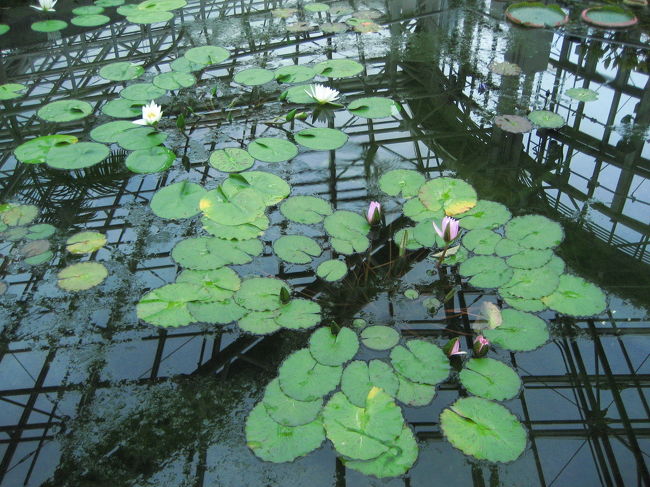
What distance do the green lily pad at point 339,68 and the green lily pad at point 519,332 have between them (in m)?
2.48

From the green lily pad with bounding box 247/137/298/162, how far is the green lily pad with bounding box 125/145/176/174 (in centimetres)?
51

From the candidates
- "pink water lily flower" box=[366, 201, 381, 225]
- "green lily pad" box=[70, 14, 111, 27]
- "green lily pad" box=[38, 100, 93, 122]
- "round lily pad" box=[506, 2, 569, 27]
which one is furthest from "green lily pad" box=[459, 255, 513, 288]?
"green lily pad" box=[70, 14, 111, 27]

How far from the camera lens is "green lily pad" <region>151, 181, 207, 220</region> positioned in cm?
294

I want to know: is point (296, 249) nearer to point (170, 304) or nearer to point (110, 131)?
point (170, 304)

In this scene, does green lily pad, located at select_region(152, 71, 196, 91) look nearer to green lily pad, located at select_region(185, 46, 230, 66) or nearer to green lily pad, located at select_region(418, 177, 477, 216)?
green lily pad, located at select_region(185, 46, 230, 66)

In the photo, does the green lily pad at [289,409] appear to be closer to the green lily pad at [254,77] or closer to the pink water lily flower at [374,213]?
the pink water lily flower at [374,213]

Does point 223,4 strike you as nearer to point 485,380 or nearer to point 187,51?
point 187,51

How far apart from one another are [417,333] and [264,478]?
87 centimetres

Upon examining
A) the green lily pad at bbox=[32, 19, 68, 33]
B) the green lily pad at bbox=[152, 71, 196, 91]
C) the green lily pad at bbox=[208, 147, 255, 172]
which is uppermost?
the green lily pad at bbox=[32, 19, 68, 33]

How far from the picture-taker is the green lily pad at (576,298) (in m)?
2.38

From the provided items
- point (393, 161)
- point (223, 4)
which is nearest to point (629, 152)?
point (393, 161)

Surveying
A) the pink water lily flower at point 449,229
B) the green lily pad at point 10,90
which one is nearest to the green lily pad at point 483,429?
the pink water lily flower at point 449,229

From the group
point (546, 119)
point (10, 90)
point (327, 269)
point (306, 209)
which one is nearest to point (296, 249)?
point (327, 269)

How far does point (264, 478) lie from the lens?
1.86 meters
